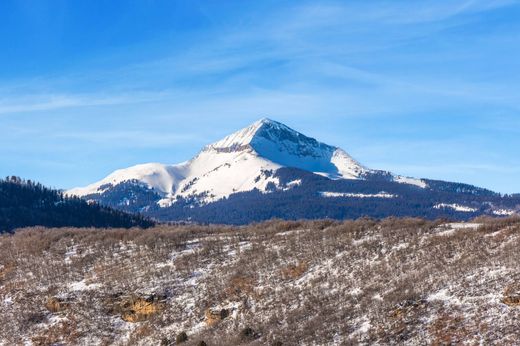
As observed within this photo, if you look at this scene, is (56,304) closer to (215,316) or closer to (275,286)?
(215,316)

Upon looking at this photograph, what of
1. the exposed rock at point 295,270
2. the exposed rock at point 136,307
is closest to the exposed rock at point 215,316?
the exposed rock at point 136,307

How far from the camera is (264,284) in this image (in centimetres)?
4350

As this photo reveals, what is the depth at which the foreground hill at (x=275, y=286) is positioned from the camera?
32.9 meters

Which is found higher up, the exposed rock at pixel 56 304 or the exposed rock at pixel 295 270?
the exposed rock at pixel 295 270

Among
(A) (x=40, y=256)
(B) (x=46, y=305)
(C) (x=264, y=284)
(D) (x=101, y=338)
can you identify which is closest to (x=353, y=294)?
(C) (x=264, y=284)

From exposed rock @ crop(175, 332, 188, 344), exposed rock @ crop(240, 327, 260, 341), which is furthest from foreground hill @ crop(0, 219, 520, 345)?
exposed rock @ crop(175, 332, 188, 344)

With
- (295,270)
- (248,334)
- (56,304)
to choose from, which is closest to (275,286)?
(295,270)

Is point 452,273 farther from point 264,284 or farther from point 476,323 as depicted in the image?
point 264,284

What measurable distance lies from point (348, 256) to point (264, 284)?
5871 millimetres

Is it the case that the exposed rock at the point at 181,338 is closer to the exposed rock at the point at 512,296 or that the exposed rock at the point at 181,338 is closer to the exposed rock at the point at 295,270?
the exposed rock at the point at 295,270

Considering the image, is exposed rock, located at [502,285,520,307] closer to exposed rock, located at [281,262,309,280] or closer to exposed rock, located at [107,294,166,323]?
exposed rock, located at [281,262,309,280]

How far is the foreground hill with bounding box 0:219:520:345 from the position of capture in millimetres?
32875

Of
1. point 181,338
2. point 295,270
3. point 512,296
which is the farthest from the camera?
point 295,270

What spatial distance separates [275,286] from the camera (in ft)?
140
